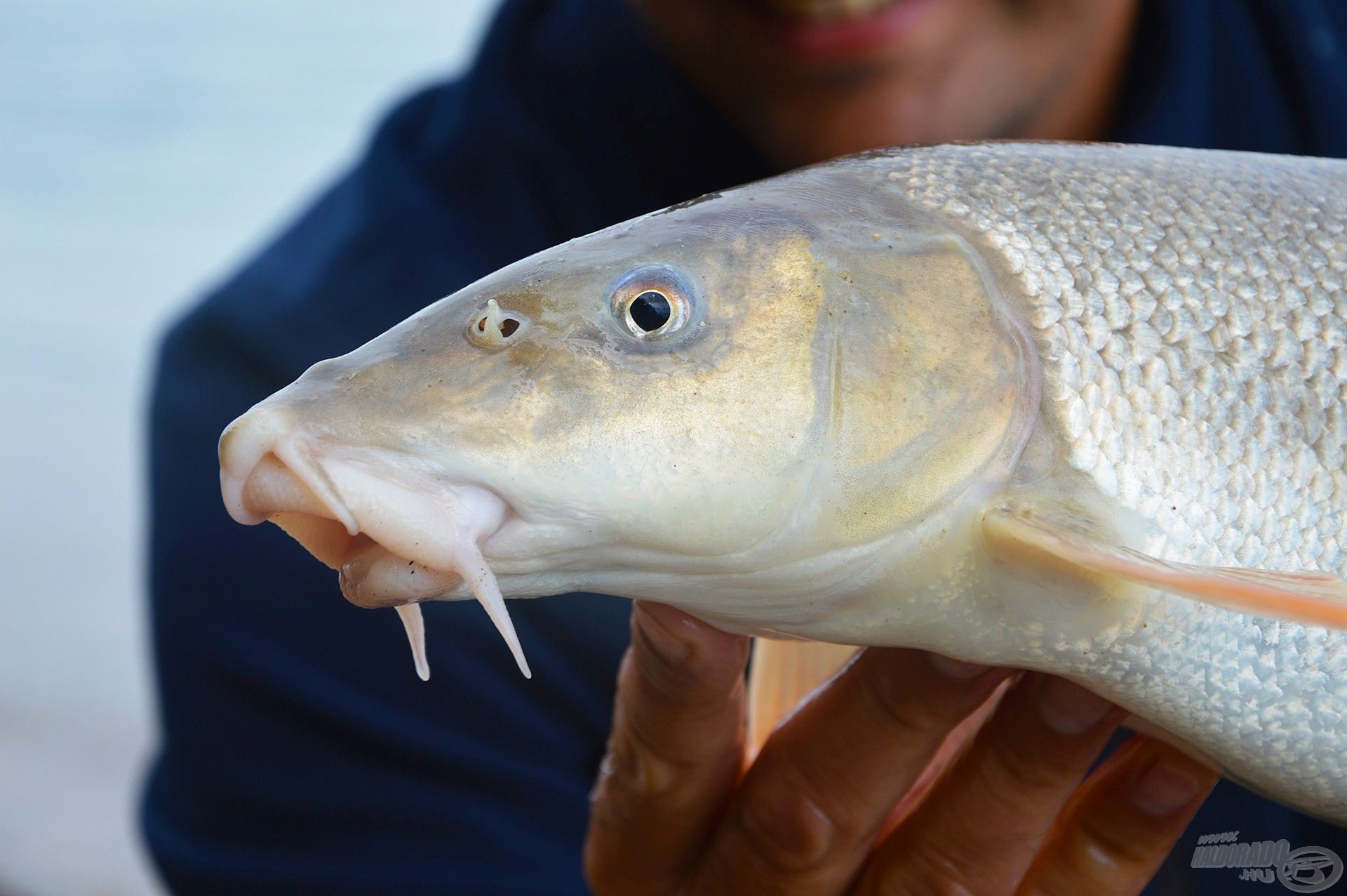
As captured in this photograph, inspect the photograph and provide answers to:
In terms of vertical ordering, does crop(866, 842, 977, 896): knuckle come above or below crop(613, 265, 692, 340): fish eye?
below

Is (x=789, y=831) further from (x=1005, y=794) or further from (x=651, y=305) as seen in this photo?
(x=651, y=305)

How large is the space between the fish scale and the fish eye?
0.62 feet

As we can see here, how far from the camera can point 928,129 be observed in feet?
4.70

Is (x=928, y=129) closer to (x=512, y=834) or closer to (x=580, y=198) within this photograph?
(x=580, y=198)

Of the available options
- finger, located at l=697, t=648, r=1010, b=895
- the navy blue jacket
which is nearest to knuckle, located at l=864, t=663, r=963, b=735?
finger, located at l=697, t=648, r=1010, b=895

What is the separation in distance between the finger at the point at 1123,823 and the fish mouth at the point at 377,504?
1.46 ft

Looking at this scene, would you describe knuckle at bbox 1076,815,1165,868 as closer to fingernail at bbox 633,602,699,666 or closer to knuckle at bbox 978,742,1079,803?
knuckle at bbox 978,742,1079,803

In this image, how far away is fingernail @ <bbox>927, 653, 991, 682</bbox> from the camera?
2.52 feet

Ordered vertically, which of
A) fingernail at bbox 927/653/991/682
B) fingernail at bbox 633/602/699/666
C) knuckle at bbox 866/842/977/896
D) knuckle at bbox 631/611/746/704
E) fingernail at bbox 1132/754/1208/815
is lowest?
knuckle at bbox 866/842/977/896

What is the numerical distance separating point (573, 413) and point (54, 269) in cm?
469

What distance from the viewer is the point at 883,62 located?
4.45ft

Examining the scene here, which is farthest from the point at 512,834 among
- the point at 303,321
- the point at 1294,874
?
the point at 1294,874

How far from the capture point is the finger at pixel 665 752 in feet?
2.56

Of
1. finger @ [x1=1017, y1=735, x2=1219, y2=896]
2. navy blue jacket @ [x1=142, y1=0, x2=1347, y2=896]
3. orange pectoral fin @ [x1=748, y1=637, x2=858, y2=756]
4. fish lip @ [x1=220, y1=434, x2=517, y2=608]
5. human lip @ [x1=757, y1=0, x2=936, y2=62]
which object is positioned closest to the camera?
fish lip @ [x1=220, y1=434, x2=517, y2=608]
